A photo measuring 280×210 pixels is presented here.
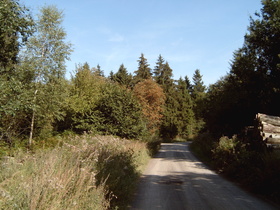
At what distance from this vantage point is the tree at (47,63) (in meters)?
16.8

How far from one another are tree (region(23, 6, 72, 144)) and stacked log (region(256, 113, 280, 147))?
13.9 metres

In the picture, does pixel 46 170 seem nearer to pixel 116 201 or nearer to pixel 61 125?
pixel 116 201

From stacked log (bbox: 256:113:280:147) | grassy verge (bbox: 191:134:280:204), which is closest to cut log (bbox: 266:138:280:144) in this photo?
stacked log (bbox: 256:113:280:147)

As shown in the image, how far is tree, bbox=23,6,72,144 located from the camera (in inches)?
Answer: 661

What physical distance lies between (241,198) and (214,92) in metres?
14.1

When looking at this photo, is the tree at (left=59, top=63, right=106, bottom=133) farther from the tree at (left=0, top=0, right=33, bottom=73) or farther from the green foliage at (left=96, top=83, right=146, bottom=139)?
the tree at (left=0, top=0, right=33, bottom=73)

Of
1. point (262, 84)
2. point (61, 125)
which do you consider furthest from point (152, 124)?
point (262, 84)

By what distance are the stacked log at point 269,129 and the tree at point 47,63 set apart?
13930 millimetres

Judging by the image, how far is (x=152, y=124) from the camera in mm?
37125

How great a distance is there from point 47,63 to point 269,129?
1612cm

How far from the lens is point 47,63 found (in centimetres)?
1778

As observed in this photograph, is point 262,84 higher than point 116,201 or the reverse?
higher

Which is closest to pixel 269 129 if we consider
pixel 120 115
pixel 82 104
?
pixel 120 115

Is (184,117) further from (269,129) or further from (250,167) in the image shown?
(250,167)
